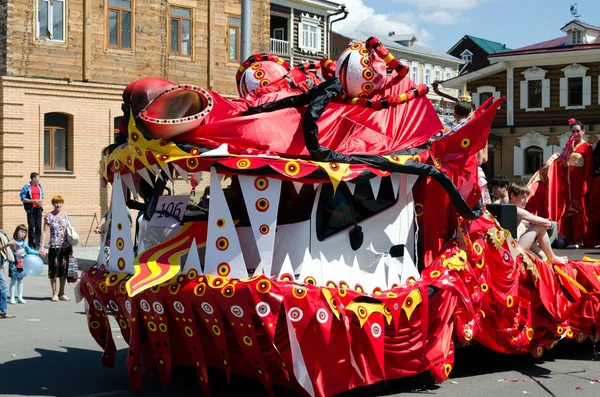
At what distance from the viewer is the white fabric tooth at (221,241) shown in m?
6.57

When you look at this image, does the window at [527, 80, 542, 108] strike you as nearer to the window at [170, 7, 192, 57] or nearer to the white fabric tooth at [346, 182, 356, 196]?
the window at [170, 7, 192, 57]

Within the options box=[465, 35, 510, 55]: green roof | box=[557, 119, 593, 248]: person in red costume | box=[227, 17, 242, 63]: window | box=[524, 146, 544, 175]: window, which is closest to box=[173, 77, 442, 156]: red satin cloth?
box=[557, 119, 593, 248]: person in red costume

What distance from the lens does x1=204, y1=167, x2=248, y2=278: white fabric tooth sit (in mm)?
6574

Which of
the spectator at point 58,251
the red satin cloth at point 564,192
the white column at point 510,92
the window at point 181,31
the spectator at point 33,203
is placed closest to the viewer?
the red satin cloth at point 564,192

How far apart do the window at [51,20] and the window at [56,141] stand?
2.01m

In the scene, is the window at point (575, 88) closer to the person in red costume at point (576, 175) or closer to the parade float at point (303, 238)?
the person in red costume at point (576, 175)

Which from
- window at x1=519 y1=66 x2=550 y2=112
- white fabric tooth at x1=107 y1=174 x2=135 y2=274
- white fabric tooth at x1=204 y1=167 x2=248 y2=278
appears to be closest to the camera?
white fabric tooth at x1=204 y1=167 x2=248 y2=278

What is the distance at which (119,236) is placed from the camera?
24.0 feet

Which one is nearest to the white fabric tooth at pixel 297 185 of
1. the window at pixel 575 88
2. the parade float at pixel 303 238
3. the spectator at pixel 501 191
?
the parade float at pixel 303 238

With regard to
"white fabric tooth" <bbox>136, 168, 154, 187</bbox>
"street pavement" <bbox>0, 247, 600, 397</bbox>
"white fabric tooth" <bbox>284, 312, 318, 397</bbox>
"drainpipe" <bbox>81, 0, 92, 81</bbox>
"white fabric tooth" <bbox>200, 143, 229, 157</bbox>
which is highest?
"drainpipe" <bbox>81, 0, 92, 81</bbox>

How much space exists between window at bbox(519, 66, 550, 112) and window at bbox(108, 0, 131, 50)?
71.8ft

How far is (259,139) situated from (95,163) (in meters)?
18.5

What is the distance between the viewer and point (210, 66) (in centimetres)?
2697

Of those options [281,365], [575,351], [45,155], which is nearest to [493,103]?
[281,365]
